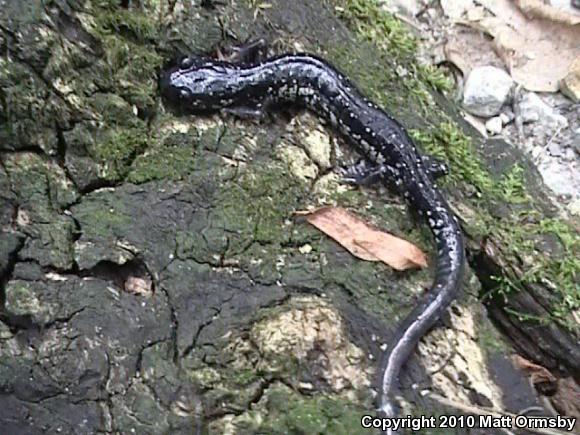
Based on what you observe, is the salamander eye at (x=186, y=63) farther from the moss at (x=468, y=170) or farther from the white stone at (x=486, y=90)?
the white stone at (x=486, y=90)

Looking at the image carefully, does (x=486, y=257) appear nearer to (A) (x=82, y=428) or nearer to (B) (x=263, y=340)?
(B) (x=263, y=340)

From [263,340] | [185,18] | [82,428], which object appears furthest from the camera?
[185,18]

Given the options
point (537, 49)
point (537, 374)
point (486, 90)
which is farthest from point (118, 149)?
point (537, 49)

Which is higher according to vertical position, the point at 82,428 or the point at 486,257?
the point at 486,257

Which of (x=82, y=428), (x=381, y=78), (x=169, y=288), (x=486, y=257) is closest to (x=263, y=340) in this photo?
(x=169, y=288)

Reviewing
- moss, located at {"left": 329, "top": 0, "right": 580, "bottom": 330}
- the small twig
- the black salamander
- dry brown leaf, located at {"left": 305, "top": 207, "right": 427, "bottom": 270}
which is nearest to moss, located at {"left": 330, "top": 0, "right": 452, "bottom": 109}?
moss, located at {"left": 329, "top": 0, "right": 580, "bottom": 330}

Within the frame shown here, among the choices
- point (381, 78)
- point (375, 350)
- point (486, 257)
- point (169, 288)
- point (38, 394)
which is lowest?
point (38, 394)
